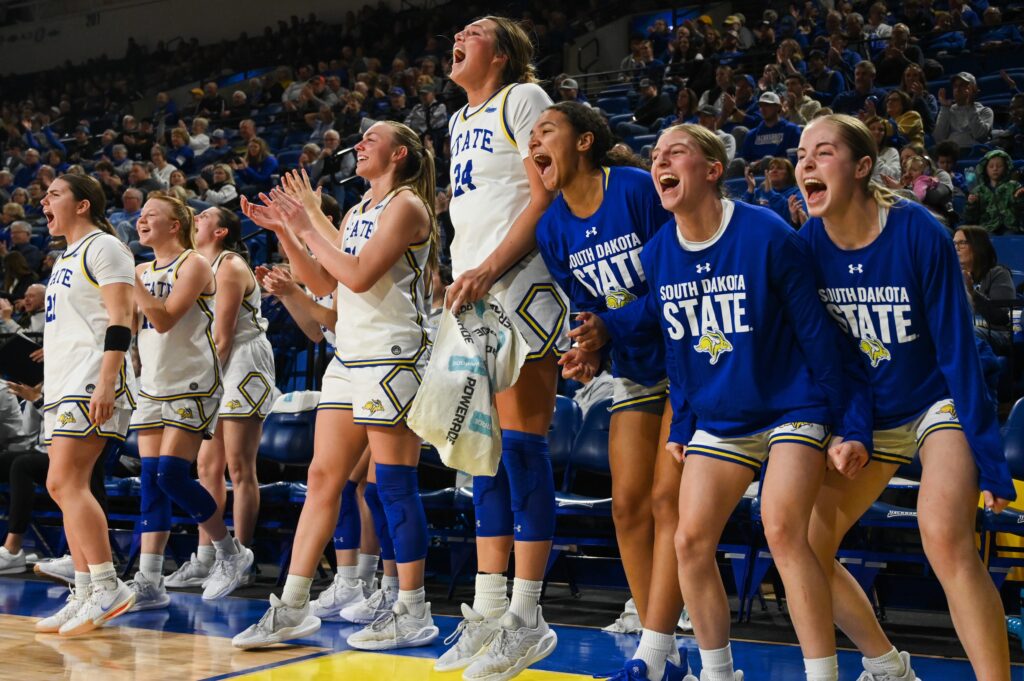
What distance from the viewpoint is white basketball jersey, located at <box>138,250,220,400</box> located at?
5469mm

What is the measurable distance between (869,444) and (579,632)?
79.3 inches

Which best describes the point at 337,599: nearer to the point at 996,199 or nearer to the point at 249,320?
the point at 249,320

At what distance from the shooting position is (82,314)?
491 cm

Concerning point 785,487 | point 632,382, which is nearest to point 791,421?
point 785,487

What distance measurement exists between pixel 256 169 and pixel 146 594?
9262 mm

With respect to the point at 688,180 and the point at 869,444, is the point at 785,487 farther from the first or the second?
the point at 688,180

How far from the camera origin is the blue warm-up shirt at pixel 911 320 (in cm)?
282

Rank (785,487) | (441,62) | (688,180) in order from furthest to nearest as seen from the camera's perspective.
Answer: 1. (441,62)
2. (688,180)
3. (785,487)

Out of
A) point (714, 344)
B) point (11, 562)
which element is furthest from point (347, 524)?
point (11, 562)

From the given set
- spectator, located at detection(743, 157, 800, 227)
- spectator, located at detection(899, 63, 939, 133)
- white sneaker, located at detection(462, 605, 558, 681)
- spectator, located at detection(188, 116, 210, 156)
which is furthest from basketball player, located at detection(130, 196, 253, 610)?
spectator, located at detection(188, 116, 210, 156)

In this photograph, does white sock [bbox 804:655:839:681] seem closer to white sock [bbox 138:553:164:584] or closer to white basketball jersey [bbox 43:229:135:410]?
white basketball jersey [bbox 43:229:135:410]

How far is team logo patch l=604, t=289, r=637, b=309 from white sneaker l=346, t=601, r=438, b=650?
1.54 m

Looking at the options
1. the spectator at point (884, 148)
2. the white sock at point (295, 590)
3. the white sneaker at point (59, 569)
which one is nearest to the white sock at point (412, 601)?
the white sock at point (295, 590)

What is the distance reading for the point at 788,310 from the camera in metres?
3.02
